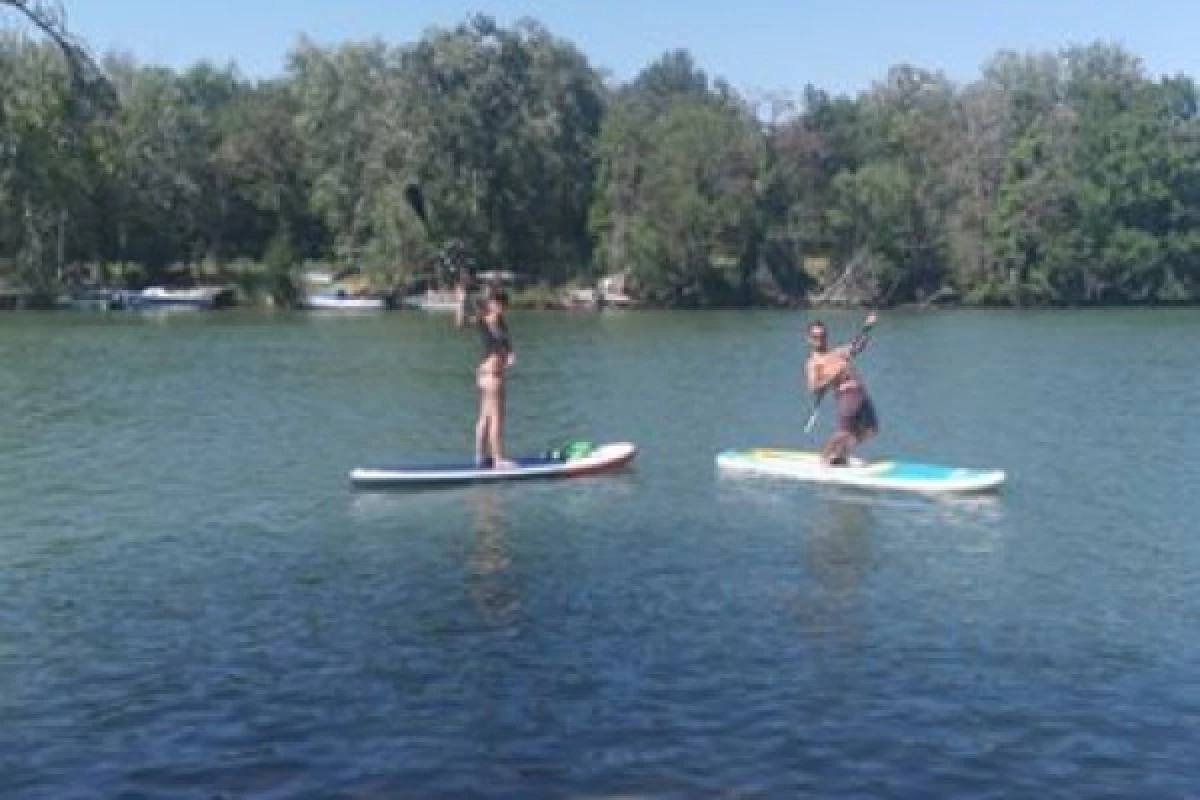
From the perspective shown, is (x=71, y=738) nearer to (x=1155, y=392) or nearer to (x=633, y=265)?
(x=1155, y=392)

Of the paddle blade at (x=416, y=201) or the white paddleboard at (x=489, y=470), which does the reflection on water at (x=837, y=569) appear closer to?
the white paddleboard at (x=489, y=470)

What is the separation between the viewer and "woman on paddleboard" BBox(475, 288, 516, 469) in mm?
26297

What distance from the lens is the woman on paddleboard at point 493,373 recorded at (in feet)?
86.3

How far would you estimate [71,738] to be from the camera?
1281cm

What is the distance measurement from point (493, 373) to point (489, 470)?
1.53m

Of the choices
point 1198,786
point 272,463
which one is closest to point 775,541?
point 1198,786

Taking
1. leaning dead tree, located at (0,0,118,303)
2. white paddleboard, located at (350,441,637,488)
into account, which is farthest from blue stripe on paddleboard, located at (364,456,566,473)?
leaning dead tree, located at (0,0,118,303)

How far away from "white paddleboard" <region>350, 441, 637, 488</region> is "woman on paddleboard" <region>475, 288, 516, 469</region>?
27 cm

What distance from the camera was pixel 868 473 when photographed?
84.7 feet

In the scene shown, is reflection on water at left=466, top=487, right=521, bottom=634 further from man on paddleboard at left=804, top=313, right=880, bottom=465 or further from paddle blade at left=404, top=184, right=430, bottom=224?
paddle blade at left=404, top=184, right=430, bottom=224

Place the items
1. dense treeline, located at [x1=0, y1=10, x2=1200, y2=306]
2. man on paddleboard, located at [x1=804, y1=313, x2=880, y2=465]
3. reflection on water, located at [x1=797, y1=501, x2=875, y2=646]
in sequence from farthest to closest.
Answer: dense treeline, located at [x1=0, y1=10, x2=1200, y2=306]
man on paddleboard, located at [x1=804, y1=313, x2=880, y2=465]
reflection on water, located at [x1=797, y1=501, x2=875, y2=646]

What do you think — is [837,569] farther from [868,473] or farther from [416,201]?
[416,201]

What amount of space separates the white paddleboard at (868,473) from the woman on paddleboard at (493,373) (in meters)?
3.98

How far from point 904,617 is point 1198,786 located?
5.07 metres
